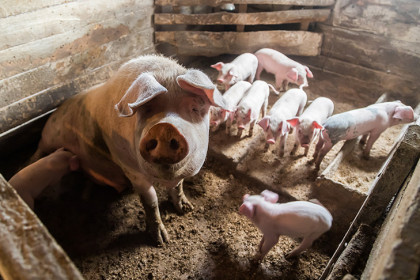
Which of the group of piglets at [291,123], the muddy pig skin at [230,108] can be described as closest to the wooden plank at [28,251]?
the group of piglets at [291,123]

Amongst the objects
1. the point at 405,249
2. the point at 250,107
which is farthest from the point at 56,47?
the point at 405,249

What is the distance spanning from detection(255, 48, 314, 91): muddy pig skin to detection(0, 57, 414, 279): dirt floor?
0.88 m

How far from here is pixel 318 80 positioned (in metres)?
4.39

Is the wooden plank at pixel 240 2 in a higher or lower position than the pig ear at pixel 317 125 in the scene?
higher

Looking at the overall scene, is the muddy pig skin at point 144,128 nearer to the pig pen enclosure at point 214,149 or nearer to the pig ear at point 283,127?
the pig pen enclosure at point 214,149

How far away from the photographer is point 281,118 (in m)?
2.99

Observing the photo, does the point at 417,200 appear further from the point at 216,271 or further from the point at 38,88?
the point at 38,88

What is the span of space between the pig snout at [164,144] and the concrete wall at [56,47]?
6.18ft

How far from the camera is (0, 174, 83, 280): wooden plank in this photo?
2.76 ft

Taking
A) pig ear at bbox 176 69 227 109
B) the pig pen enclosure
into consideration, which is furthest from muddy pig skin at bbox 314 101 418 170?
pig ear at bbox 176 69 227 109

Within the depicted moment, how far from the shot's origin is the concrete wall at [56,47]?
99.0 inches

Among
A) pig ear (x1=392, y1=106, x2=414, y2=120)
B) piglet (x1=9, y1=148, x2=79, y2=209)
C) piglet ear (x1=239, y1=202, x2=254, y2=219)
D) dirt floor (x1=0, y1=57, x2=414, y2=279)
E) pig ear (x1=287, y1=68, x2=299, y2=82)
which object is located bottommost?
dirt floor (x1=0, y1=57, x2=414, y2=279)

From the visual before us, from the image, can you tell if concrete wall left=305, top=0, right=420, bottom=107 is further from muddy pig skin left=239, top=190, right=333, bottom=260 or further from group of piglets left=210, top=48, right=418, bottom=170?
muddy pig skin left=239, top=190, right=333, bottom=260

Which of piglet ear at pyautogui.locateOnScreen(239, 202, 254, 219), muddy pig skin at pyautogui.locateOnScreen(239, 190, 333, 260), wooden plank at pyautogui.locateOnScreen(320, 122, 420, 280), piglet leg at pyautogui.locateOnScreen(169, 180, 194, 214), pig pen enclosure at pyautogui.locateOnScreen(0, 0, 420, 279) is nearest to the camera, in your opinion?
wooden plank at pyautogui.locateOnScreen(320, 122, 420, 280)
